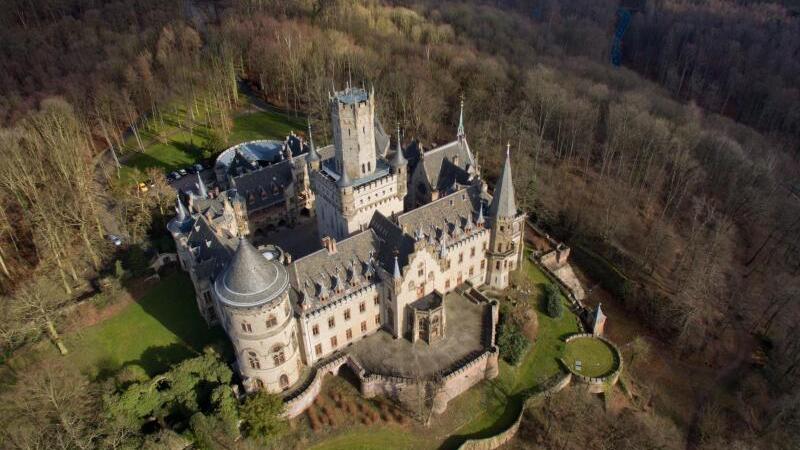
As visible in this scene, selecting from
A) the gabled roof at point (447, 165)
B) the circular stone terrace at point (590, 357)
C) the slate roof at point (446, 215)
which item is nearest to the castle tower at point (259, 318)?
the slate roof at point (446, 215)

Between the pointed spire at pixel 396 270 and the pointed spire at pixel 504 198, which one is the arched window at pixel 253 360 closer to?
the pointed spire at pixel 396 270

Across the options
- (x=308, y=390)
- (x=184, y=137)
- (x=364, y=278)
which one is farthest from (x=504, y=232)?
(x=184, y=137)

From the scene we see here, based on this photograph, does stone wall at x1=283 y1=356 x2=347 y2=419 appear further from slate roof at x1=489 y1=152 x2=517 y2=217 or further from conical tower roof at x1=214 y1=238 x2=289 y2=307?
slate roof at x1=489 y1=152 x2=517 y2=217

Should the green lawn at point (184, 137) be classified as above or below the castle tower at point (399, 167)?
below

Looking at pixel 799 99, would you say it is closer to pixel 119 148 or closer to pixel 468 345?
pixel 468 345

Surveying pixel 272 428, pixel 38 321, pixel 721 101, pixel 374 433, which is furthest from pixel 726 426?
pixel 721 101

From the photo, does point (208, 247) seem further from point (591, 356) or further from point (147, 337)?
point (591, 356)

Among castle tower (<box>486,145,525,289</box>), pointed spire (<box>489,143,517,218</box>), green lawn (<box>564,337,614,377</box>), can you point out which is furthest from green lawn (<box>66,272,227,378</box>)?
green lawn (<box>564,337,614,377</box>)
